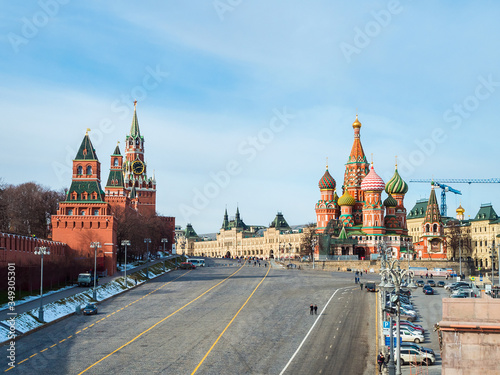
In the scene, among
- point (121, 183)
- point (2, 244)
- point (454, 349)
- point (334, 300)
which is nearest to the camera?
point (454, 349)

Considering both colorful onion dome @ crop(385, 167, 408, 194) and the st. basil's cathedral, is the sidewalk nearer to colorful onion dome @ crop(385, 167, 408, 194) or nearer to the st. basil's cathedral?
the st. basil's cathedral

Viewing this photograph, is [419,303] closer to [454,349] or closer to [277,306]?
[277,306]

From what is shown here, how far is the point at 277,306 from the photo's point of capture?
65000 millimetres

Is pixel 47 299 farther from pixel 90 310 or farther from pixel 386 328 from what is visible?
pixel 386 328

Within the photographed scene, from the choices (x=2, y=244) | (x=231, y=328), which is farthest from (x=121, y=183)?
(x=231, y=328)

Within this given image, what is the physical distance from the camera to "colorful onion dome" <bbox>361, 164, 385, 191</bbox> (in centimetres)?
13850

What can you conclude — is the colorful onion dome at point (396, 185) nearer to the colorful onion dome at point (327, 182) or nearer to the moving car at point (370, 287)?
the colorful onion dome at point (327, 182)

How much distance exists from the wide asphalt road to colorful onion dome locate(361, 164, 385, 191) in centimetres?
6376

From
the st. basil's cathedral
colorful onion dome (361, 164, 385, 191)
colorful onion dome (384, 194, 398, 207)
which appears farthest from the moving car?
colorful onion dome (384, 194, 398, 207)

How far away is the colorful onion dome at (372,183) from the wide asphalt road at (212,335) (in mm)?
63757

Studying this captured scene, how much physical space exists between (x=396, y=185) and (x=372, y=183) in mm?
9739

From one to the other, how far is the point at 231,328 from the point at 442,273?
7292 cm

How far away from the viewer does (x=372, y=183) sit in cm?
13888

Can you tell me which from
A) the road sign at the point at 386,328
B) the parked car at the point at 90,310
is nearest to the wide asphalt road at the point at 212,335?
the parked car at the point at 90,310
